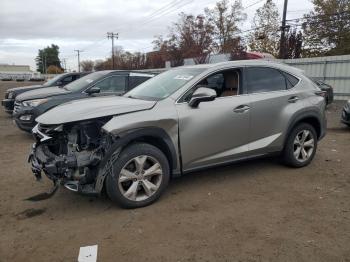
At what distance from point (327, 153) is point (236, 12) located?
41.4 m

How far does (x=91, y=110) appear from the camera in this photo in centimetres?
404

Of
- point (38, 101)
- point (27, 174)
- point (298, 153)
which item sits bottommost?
point (27, 174)

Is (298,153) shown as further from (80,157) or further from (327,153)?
(80,157)

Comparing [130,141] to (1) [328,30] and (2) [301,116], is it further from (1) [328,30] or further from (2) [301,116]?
(1) [328,30]

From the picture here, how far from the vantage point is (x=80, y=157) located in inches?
153

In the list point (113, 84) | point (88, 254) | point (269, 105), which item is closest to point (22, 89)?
point (113, 84)

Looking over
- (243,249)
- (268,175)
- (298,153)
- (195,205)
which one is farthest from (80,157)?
(298,153)

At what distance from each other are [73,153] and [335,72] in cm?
1560

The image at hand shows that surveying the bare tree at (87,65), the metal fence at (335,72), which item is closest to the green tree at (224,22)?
the metal fence at (335,72)

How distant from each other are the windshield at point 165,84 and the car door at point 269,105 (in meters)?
0.88

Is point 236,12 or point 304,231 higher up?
point 236,12

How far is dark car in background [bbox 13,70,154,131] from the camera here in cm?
781

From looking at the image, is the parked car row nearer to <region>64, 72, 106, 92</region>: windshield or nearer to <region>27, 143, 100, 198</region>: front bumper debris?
<region>27, 143, 100, 198</region>: front bumper debris

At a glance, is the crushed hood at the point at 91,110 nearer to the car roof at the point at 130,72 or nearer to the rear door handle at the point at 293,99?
the rear door handle at the point at 293,99
